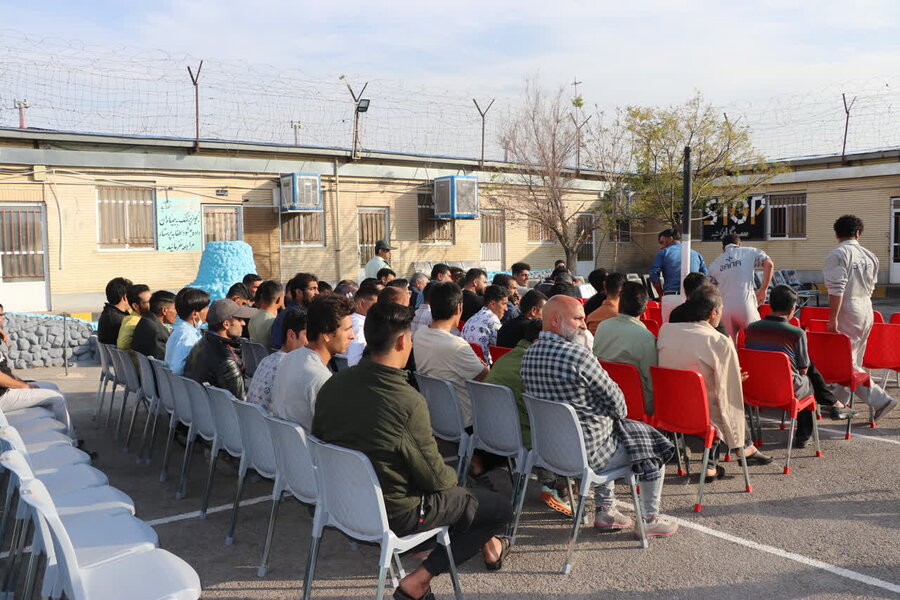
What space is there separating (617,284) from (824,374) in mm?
1843

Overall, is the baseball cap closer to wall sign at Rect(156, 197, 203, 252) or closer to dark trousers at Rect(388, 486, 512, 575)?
dark trousers at Rect(388, 486, 512, 575)

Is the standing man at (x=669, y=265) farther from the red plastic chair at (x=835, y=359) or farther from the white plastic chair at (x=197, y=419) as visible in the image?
the white plastic chair at (x=197, y=419)

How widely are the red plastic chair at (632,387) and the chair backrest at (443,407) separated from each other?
1.13 metres

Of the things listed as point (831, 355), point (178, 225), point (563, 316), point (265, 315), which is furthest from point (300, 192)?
point (563, 316)

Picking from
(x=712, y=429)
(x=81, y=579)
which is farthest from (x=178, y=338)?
(x=712, y=429)

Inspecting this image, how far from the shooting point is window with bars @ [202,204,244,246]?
17.1 m

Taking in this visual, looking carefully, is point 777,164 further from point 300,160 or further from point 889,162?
point 300,160

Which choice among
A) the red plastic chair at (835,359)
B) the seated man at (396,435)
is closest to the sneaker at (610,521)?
the seated man at (396,435)

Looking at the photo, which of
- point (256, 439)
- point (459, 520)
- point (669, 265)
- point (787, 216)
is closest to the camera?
point (459, 520)

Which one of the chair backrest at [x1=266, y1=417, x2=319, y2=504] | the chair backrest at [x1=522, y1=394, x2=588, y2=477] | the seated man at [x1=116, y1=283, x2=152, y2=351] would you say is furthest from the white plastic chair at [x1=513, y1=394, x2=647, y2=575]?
the seated man at [x1=116, y1=283, x2=152, y2=351]

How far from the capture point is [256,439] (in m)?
4.16

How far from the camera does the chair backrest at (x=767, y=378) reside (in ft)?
17.1

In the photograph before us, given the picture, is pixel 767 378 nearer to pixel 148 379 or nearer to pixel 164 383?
pixel 164 383

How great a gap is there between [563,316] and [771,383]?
2.16 m
